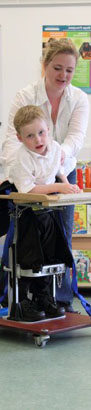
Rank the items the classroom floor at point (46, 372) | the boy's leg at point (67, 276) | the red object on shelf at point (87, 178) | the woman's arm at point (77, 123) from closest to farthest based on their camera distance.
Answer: the classroom floor at point (46, 372) → the woman's arm at point (77, 123) → the boy's leg at point (67, 276) → the red object on shelf at point (87, 178)

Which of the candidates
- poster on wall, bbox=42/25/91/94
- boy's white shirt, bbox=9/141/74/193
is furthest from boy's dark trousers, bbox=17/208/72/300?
poster on wall, bbox=42/25/91/94

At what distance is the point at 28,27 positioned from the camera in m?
3.96

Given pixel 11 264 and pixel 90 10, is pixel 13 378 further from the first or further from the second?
pixel 90 10

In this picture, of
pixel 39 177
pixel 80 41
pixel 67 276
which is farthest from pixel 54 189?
pixel 80 41

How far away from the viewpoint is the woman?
2.85 m

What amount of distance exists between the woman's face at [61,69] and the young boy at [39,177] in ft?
0.51

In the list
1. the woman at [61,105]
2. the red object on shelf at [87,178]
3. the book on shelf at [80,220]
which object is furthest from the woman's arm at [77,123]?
the book on shelf at [80,220]

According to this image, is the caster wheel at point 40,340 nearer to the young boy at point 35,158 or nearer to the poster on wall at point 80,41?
the young boy at point 35,158

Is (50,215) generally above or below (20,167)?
below

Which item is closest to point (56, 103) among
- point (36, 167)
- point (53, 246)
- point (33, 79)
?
point (36, 167)

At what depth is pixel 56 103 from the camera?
3035mm

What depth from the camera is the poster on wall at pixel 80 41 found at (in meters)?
3.97

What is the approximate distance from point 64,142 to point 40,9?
4.00ft

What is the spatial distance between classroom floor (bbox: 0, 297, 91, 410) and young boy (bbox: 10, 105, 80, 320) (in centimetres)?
13
